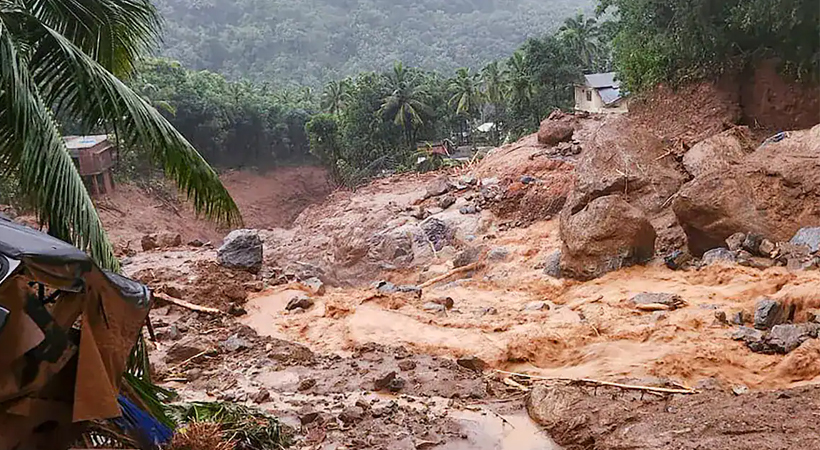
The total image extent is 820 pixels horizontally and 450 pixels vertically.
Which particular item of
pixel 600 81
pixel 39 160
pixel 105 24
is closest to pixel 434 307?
pixel 105 24

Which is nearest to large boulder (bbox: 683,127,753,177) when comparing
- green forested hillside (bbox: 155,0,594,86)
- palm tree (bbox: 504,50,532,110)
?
palm tree (bbox: 504,50,532,110)

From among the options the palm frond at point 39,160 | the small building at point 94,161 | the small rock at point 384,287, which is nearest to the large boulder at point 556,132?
the small rock at point 384,287

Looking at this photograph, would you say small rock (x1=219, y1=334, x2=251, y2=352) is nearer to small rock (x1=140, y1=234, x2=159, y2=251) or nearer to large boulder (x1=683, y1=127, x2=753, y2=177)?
large boulder (x1=683, y1=127, x2=753, y2=177)

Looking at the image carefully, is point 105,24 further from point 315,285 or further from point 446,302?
point 315,285

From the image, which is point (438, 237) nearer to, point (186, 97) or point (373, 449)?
point (373, 449)

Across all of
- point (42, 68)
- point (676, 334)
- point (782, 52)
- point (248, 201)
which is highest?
point (42, 68)

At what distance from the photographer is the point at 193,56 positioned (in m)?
61.5

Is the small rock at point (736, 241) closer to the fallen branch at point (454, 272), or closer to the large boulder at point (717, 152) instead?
the large boulder at point (717, 152)

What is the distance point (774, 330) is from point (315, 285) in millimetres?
9520

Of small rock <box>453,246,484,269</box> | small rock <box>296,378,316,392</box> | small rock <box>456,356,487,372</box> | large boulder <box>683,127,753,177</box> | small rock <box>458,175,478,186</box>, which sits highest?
large boulder <box>683,127,753,177</box>

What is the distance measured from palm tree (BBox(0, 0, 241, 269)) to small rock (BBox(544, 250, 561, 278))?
817 cm

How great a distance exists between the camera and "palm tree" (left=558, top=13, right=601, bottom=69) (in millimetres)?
34188

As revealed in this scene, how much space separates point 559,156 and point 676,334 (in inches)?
448

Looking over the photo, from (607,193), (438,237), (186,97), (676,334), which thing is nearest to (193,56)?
(186,97)
